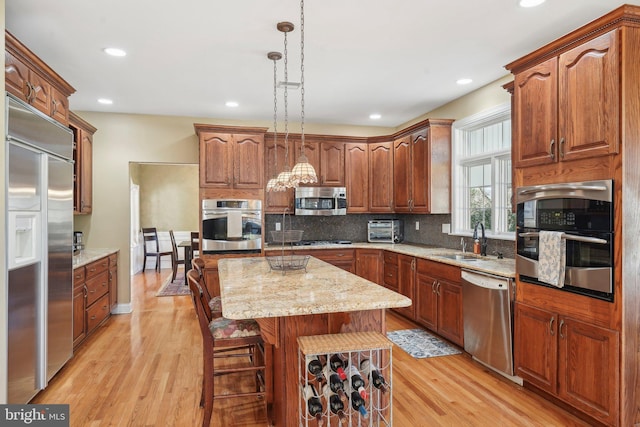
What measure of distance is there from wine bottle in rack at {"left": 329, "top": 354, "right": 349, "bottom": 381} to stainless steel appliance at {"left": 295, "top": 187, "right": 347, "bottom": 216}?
344 centimetres

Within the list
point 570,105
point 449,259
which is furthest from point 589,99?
point 449,259

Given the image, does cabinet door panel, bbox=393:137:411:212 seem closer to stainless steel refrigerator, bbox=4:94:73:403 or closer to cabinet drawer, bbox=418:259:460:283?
cabinet drawer, bbox=418:259:460:283

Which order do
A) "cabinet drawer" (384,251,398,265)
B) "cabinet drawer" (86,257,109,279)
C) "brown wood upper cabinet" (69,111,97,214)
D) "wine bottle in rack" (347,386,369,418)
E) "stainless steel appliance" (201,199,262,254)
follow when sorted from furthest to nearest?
"cabinet drawer" (384,251,398,265), "stainless steel appliance" (201,199,262,254), "brown wood upper cabinet" (69,111,97,214), "cabinet drawer" (86,257,109,279), "wine bottle in rack" (347,386,369,418)

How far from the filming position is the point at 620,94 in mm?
2164

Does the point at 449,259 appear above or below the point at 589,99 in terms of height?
below

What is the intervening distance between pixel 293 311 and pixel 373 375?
1.90 feet

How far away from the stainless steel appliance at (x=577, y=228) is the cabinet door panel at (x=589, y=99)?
0.76 ft

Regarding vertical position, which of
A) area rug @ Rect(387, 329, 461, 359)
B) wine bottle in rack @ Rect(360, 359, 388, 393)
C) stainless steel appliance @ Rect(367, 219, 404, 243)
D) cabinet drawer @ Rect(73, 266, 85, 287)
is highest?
stainless steel appliance @ Rect(367, 219, 404, 243)

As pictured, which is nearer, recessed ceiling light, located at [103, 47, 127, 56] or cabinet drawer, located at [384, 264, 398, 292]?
recessed ceiling light, located at [103, 47, 127, 56]

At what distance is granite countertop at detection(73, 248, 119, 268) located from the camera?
376cm

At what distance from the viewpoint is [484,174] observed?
4.38 meters

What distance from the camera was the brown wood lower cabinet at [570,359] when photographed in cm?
223

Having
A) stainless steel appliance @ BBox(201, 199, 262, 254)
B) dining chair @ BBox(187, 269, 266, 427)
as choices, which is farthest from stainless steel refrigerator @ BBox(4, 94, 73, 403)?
stainless steel appliance @ BBox(201, 199, 262, 254)

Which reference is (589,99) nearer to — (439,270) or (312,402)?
(439,270)
